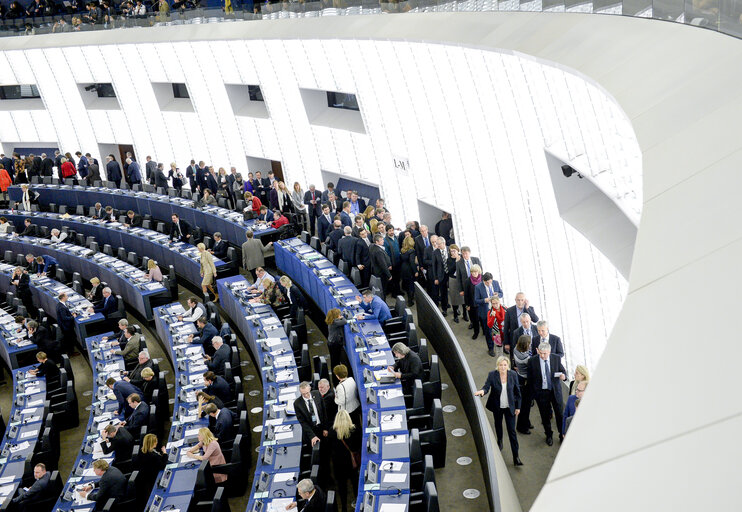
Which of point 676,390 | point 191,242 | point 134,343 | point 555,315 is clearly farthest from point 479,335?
point 676,390

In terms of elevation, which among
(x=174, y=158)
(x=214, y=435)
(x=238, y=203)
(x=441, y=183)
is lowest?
(x=214, y=435)

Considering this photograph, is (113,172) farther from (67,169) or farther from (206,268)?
(206,268)

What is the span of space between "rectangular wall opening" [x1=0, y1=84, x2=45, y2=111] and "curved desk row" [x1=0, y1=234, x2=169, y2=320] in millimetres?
9317

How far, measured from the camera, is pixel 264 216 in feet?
55.9

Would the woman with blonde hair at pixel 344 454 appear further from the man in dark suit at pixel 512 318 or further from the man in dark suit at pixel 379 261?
the man in dark suit at pixel 379 261

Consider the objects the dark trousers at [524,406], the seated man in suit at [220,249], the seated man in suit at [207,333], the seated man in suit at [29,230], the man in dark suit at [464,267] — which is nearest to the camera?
the dark trousers at [524,406]

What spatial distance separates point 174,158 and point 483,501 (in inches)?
739

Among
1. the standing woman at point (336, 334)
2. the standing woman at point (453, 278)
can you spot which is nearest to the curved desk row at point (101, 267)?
the standing woman at point (336, 334)

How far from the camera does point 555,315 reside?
41.5 ft

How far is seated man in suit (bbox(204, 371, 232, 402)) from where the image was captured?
1055 cm

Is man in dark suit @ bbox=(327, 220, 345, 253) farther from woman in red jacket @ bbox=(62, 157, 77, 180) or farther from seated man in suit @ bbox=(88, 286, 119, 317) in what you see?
woman in red jacket @ bbox=(62, 157, 77, 180)

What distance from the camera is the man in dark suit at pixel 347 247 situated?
13.6 metres

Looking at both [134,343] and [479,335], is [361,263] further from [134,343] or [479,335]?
[134,343]

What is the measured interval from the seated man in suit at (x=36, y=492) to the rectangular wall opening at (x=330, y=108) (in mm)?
11476
